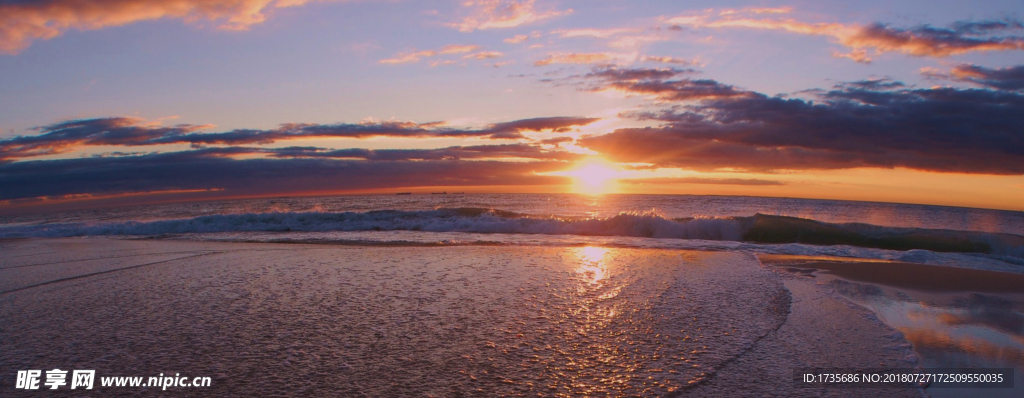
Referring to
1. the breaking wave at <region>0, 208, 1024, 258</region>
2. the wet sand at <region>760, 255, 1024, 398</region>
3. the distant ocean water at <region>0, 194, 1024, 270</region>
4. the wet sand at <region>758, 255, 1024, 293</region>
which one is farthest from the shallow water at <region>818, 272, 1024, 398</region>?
the breaking wave at <region>0, 208, 1024, 258</region>

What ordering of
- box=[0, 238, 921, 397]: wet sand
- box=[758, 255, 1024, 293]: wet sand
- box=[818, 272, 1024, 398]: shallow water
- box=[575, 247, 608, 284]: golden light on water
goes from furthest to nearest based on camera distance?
box=[758, 255, 1024, 293]: wet sand < box=[575, 247, 608, 284]: golden light on water < box=[818, 272, 1024, 398]: shallow water < box=[0, 238, 921, 397]: wet sand

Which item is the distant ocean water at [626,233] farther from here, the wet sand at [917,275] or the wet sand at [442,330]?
the wet sand at [442,330]

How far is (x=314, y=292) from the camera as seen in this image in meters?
6.26

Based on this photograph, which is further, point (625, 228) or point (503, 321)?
point (625, 228)

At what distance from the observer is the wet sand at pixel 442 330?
3414 millimetres

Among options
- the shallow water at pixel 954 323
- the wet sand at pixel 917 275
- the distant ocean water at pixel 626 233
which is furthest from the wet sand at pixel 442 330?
the distant ocean water at pixel 626 233

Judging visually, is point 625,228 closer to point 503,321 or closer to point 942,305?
point 942,305

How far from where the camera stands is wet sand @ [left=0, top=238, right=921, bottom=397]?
134 inches

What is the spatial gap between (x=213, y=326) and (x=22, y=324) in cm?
205

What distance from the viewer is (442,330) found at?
4.54m

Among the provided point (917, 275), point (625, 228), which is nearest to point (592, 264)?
point (917, 275)

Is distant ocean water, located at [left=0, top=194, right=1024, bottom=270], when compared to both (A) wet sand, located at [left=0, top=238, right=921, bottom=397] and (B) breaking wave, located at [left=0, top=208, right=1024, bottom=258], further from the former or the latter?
(A) wet sand, located at [left=0, top=238, right=921, bottom=397]

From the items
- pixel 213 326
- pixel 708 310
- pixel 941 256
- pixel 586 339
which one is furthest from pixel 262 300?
pixel 941 256

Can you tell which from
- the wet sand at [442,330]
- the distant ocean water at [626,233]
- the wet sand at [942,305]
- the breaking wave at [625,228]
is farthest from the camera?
the breaking wave at [625,228]
